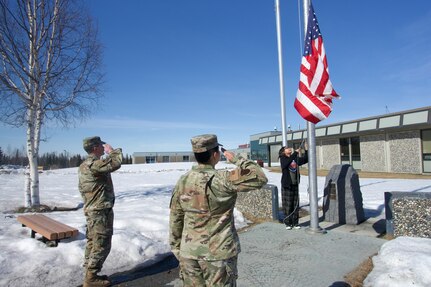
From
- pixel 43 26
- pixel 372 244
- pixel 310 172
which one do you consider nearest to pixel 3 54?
pixel 43 26

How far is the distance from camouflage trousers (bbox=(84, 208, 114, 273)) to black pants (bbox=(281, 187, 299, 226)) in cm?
376

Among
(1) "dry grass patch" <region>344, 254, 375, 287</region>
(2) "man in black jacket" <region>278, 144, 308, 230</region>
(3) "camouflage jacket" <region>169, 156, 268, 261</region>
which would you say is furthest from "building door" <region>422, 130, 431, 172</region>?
(3) "camouflage jacket" <region>169, 156, 268, 261</region>

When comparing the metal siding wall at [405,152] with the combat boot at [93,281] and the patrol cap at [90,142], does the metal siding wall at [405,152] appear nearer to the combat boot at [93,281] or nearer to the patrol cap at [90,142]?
the patrol cap at [90,142]

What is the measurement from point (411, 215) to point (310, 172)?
1.78m

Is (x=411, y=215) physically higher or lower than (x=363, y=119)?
lower

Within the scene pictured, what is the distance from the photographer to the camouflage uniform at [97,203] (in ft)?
14.6

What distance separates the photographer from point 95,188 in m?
4.62

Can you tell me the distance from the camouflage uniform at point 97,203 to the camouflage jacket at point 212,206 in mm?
2149

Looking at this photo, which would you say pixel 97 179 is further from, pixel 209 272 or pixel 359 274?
pixel 359 274

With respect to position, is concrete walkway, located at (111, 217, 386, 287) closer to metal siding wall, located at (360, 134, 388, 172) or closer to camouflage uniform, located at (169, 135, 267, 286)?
camouflage uniform, located at (169, 135, 267, 286)

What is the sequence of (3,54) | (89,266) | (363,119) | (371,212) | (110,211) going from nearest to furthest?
(89,266) → (110,211) → (371,212) → (3,54) → (363,119)

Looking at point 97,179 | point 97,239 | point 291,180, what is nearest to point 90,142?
point 97,179

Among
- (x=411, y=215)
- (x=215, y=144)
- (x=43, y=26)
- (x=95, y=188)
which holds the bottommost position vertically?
(x=411, y=215)

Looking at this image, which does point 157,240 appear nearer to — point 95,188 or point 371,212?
point 95,188
